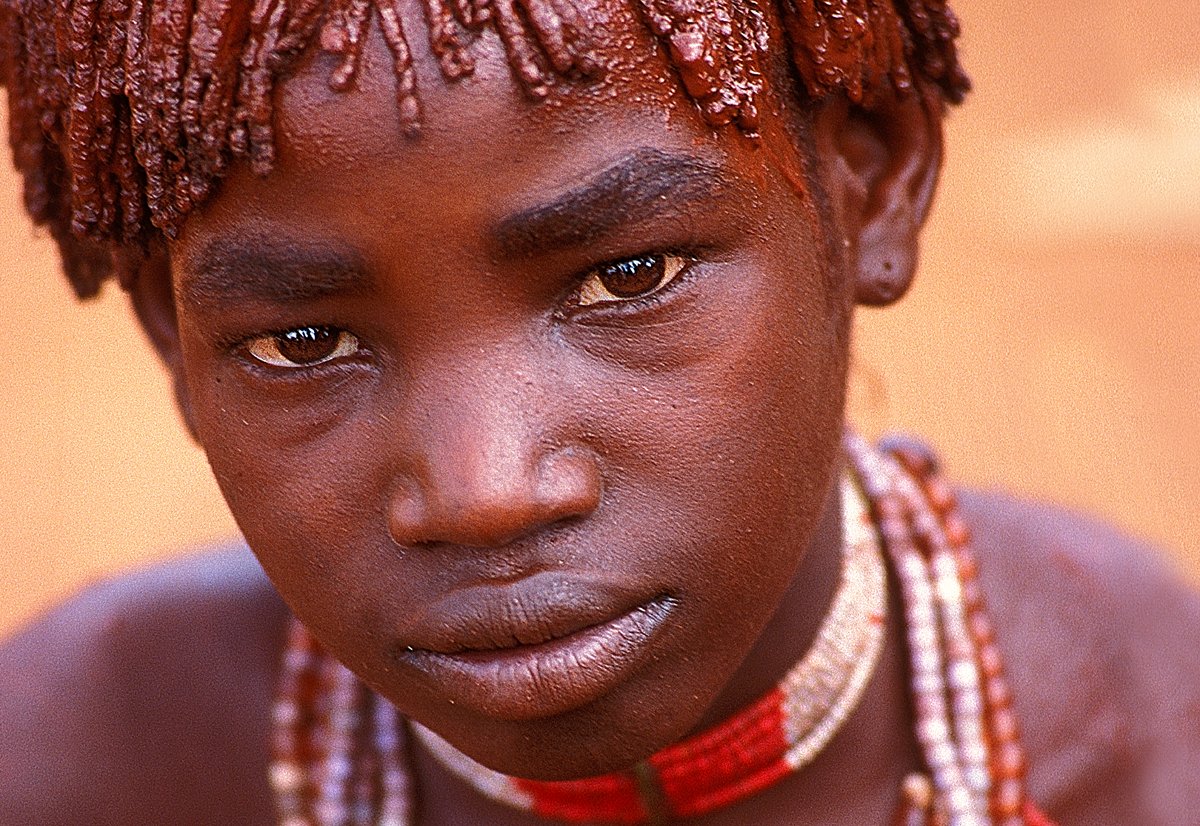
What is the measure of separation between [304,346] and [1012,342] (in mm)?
2775

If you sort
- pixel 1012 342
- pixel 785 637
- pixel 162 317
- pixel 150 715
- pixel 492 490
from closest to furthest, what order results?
pixel 492 490 < pixel 162 317 < pixel 785 637 < pixel 150 715 < pixel 1012 342

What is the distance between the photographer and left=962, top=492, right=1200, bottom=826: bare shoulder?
81.0 inches

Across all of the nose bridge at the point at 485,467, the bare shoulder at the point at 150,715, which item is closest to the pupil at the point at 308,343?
the nose bridge at the point at 485,467

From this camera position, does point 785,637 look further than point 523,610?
Yes

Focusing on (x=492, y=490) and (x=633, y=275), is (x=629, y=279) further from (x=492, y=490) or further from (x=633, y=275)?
(x=492, y=490)

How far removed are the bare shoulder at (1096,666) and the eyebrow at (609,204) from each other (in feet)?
2.91

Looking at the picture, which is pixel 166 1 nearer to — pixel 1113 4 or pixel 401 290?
pixel 401 290

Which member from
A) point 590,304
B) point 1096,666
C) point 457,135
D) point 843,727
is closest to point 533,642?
point 590,304

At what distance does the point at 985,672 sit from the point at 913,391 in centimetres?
197

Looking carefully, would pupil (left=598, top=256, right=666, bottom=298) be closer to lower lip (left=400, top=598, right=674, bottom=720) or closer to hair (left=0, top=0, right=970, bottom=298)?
hair (left=0, top=0, right=970, bottom=298)

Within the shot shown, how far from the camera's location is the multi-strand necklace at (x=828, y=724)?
1.83 m

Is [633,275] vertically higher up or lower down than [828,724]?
higher up

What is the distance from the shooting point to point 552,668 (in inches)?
55.4

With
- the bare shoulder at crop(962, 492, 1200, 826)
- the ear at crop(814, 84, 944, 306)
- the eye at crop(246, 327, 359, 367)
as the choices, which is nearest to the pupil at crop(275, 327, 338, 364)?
the eye at crop(246, 327, 359, 367)
